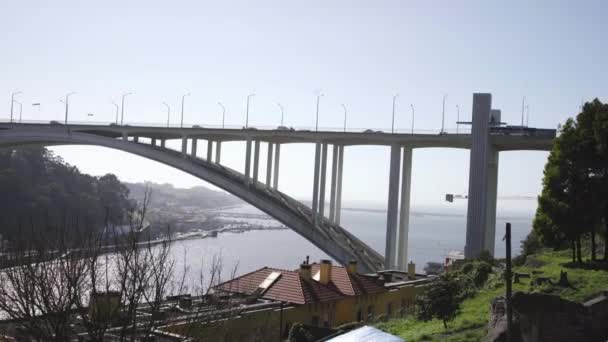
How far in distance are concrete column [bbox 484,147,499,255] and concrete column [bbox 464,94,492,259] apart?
1.98 feet

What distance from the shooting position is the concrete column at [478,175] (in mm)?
24609

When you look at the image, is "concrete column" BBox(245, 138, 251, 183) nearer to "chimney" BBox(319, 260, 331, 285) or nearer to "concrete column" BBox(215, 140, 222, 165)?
"concrete column" BBox(215, 140, 222, 165)

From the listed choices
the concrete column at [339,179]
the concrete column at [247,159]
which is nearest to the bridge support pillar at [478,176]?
the concrete column at [339,179]

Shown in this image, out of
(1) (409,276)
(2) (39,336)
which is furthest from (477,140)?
(2) (39,336)

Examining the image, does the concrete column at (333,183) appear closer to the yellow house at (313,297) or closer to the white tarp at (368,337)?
the yellow house at (313,297)

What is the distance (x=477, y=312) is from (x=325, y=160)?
1716 cm

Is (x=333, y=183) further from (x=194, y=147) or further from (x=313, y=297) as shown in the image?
(x=313, y=297)

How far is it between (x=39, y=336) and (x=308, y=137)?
23195 mm

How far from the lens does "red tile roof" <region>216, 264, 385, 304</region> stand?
15.6 meters

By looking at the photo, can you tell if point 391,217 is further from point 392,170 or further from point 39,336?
point 39,336

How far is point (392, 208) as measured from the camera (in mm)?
26875

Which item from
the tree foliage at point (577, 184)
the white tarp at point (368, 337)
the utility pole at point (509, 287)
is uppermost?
the tree foliage at point (577, 184)

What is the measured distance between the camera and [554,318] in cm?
944

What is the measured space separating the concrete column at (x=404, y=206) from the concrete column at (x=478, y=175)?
3593mm
